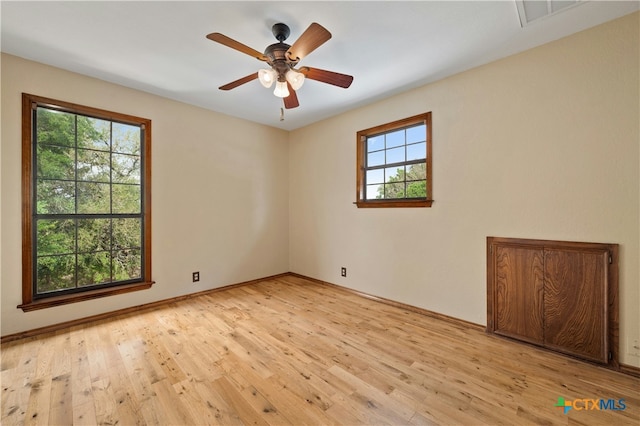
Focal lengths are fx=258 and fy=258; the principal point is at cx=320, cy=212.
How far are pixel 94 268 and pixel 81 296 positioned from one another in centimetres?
31

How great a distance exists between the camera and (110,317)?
2.90 m

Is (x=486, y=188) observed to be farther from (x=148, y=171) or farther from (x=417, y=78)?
(x=148, y=171)

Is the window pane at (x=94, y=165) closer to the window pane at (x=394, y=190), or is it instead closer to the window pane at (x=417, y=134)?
the window pane at (x=394, y=190)

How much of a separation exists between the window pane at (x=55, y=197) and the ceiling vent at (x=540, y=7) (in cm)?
434

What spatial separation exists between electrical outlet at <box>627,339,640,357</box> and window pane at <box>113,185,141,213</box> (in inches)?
191

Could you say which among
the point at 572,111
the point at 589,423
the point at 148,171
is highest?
the point at 572,111

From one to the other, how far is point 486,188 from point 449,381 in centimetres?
179

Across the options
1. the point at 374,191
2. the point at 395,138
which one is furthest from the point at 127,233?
the point at 395,138

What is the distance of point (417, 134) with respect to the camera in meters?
3.16

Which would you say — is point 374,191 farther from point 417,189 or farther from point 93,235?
point 93,235

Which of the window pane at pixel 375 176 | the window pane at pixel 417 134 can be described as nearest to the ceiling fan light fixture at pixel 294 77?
the window pane at pixel 417 134

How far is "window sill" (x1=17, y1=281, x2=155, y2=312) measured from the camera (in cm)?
250

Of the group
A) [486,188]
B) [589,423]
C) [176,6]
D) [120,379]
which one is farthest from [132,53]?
[589,423]

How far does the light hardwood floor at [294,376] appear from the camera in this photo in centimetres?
154
